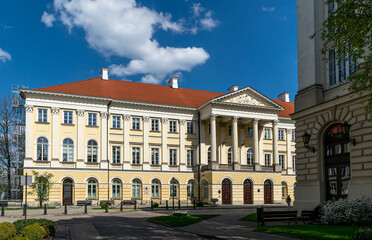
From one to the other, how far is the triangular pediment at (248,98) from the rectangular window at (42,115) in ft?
70.1

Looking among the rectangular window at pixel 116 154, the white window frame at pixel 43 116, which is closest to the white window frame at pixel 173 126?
the rectangular window at pixel 116 154

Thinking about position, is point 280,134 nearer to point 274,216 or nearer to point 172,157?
point 172,157

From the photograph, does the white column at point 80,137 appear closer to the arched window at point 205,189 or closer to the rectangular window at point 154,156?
the rectangular window at point 154,156

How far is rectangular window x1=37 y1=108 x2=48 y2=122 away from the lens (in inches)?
1858

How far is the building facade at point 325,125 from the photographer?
18.4 meters

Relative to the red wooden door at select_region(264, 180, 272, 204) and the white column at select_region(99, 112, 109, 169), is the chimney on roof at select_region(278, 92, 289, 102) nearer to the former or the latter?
the red wooden door at select_region(264, 180, 272, 204)

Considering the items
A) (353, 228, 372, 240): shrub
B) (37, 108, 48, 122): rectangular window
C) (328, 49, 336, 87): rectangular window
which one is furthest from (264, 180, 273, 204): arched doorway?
(353, 228, 372, 240): shrub

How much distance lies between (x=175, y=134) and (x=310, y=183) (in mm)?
33606

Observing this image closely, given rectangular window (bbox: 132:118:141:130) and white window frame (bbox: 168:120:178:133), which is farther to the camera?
white window frame (bbox: 168:120:178:133)

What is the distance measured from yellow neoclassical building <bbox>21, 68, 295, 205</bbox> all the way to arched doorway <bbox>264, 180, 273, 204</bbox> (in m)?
0.13

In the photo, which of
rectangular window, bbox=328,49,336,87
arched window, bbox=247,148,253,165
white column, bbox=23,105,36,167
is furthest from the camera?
arched window, bbox=247,148,253,165

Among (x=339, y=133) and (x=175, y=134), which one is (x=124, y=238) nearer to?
(x=339, y=133)

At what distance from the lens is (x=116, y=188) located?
50.2 meters

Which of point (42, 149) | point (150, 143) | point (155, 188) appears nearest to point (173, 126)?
point (150, 143)
